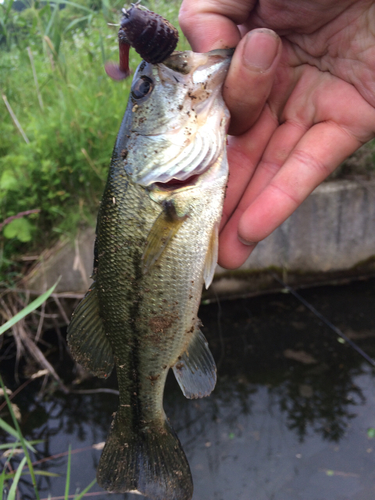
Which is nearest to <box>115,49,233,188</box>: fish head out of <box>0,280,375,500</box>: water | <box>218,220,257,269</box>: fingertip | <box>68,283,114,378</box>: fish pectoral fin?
<box>218,220,257,269</box>: fingertip

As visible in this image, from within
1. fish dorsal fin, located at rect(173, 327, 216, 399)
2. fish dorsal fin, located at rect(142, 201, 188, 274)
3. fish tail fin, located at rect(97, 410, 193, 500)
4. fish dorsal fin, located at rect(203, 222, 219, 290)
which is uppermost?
fish dorsal fin, located at rect(142, 201, 188, 274)

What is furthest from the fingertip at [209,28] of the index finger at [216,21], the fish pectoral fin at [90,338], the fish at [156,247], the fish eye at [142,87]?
the fish pectoral fin at [90,338]

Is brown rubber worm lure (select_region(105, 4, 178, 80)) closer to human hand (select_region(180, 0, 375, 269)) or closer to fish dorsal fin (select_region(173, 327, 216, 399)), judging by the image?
human hand (select_region(180, 0, 375, 269))

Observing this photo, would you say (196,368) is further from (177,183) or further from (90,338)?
(177,183)

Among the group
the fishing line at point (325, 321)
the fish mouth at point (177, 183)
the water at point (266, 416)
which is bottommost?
the fishing line at point (325, 321)

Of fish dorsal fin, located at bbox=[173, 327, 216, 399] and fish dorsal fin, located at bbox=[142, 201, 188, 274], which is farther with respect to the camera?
fish dorsal fin, located at bbox=[173, 327, 216, 399]

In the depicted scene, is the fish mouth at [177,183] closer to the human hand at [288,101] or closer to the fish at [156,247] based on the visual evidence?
the fish at [156,247]
